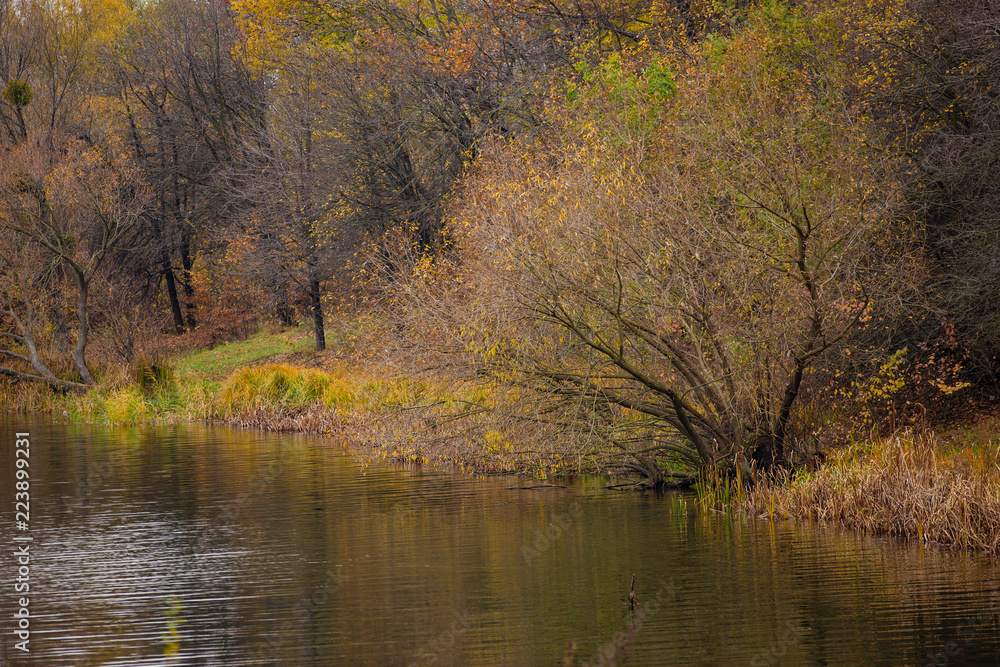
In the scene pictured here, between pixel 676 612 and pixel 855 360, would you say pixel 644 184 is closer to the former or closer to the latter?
pixel 855 360

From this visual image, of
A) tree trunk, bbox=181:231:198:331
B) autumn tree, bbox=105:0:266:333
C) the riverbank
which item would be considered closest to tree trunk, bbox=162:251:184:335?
tree trunk, bbox=181:231:198:331

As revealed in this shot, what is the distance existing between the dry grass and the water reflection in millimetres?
450

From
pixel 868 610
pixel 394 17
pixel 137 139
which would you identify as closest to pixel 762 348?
pixel 868 610

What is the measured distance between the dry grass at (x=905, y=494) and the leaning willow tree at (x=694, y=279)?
1212 millimetres

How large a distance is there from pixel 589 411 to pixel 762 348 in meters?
2.67

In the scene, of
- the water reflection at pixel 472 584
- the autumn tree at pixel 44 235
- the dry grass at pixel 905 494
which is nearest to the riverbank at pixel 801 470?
the dry grass at pixel 905 494

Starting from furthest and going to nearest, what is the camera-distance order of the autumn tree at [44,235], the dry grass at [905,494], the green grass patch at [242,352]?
the green grass patch at [242,352], the autumn tree at [44,235], the dry grass at [905,494]

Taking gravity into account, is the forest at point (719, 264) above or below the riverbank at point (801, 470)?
above

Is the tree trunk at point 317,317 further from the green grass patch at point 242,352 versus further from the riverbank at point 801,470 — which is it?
the riverbank at point 801,470

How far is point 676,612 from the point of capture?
10938mm

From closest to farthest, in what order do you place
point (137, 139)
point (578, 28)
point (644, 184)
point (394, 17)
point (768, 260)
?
point (768, 260) < point (644, 184) < point (578, 28) < point (394, 17) < point (137, 139)

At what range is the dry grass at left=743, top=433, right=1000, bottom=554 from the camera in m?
13.1

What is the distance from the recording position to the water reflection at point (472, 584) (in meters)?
9.89

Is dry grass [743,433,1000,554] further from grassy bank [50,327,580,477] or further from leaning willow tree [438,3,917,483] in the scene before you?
grassy bank [50,327,580,477]
